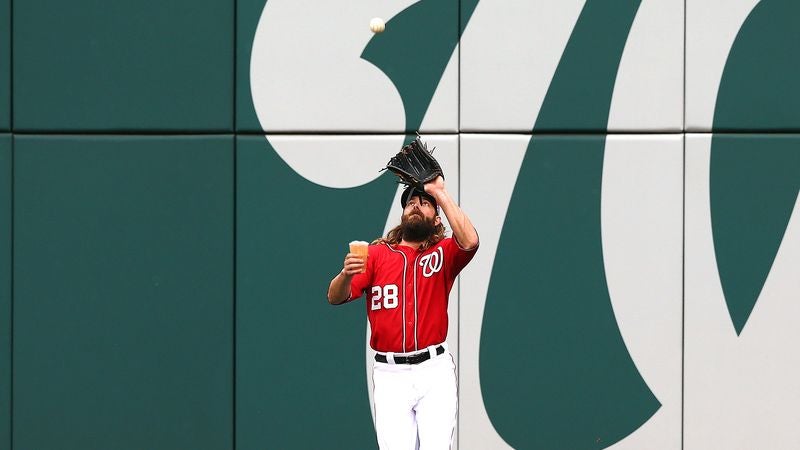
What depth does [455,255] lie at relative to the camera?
5078 millimetres

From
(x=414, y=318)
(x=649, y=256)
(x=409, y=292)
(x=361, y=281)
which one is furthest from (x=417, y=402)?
(x=649, y=256)

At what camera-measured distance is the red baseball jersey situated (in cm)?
502

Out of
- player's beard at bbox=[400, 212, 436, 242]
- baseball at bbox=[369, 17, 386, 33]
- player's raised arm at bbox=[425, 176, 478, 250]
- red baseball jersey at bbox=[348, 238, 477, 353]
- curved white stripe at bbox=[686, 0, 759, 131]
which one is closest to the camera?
player's raised arm at bbox=[425, 176, 478, 250]

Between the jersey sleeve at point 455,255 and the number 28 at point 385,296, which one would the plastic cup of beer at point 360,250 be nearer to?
the number 28 at point 385,296

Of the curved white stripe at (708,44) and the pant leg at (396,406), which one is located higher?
the curved white stripe at (708,44)

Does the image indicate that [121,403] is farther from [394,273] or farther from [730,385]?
[730,385]

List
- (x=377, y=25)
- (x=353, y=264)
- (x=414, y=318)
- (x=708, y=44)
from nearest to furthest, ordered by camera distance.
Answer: (x=353, y=264) → (x=414, y=318) → (x=377, y=25) → (x=708, y=44)

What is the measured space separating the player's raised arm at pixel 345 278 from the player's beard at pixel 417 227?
0.34m

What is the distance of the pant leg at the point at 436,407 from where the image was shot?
197 inches

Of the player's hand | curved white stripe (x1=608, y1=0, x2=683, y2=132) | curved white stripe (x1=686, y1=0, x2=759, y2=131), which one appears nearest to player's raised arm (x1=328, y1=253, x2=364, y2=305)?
the player's hand

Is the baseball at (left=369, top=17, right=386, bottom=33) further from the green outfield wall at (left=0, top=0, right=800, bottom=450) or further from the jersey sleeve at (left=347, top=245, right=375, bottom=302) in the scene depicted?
the jersey sleeve at (left=347, top=245, right=375, bottom=302)

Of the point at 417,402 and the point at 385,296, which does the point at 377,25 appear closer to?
the point at 385,296

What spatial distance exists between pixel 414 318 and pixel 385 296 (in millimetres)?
170

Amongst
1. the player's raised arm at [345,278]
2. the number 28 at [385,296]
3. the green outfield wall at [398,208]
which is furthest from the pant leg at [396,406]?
the green outfield wall at [398,208]
